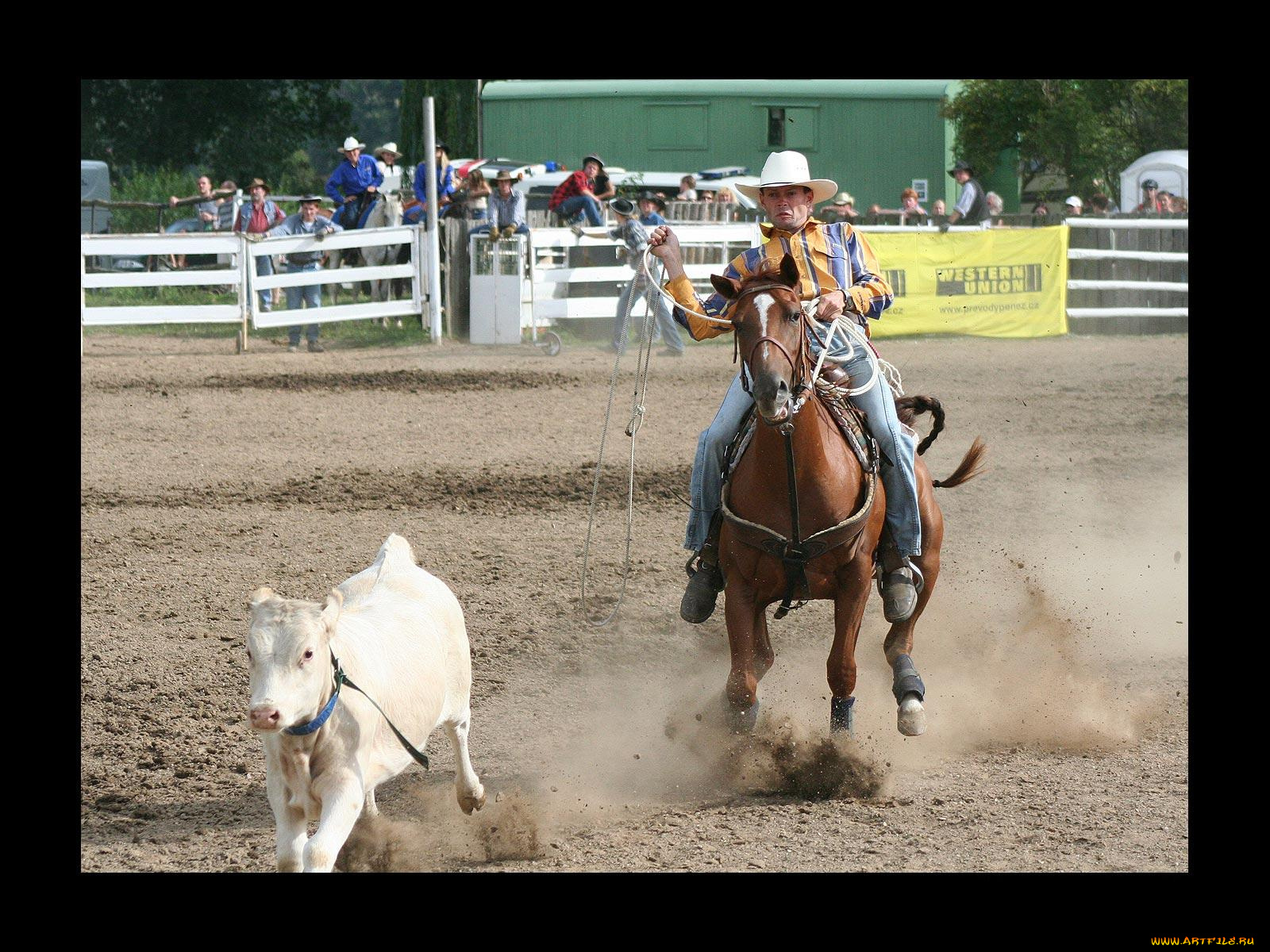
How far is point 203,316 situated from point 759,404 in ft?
48.9

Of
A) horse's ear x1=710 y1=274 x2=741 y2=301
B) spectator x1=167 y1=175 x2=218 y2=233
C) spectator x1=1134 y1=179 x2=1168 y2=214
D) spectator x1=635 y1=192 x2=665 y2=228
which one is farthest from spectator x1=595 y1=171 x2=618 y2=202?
horse's ear x1=710 y1=274 x2=741 y2=301

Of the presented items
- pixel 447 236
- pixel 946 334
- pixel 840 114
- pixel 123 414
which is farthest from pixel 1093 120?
pixel 123 414

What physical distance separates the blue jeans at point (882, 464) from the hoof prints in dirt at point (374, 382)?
30.7 ft

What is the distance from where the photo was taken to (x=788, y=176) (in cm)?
601

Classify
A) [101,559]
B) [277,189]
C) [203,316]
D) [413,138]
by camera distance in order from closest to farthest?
[101,559]
[203,316]
[413,138]
[277,189]

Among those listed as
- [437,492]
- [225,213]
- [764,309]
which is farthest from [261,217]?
[764,309]

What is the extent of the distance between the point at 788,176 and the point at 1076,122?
3021 centimetres

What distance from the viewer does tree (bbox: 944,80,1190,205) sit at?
110 feet

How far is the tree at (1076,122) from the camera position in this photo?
110 ft

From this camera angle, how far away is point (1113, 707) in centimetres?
669

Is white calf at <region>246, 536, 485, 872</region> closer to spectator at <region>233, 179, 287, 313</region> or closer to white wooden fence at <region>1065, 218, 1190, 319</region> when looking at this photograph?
spectator at <region>233, 179, 287, 313</region>

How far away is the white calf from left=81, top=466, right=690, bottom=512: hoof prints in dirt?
4.85 m

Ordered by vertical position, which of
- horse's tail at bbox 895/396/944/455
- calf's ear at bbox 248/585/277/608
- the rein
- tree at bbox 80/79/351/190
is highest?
tree at bbox 80/79/351/190

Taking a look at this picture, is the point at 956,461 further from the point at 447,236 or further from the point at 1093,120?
the point at 1093,120
